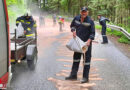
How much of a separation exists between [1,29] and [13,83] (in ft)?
7.88

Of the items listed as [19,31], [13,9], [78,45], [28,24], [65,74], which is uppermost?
[13,9]

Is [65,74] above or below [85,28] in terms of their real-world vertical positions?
below

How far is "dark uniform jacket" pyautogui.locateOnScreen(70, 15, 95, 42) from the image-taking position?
245 inches

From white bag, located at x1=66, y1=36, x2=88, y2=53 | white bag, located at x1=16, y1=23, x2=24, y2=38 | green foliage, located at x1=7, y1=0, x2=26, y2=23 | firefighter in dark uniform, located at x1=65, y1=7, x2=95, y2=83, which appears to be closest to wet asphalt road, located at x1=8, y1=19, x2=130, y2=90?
firefighter in dark uniform, located at x1=65, y1=7, x2=95, y2=83

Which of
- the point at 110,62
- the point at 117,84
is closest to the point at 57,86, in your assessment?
the point at 117,84

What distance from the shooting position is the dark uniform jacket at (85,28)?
6.22 metres

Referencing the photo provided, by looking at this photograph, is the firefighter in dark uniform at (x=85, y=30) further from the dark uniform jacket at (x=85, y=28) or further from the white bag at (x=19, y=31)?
the white bag at (x=19, y=31)

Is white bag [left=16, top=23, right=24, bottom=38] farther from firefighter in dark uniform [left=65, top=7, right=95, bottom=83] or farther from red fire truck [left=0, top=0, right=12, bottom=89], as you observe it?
red fire truck [left=0, top=0, right=12, bottom=89]

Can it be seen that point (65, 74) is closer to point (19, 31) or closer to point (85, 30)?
point (85, 30)

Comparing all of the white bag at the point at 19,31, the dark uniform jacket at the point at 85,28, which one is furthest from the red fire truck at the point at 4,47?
the white bag at the point at 19,31

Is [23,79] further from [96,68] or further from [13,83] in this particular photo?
[96,68]

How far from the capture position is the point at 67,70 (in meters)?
7.80

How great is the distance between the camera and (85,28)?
627 centimetres

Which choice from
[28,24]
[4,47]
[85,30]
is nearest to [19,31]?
[28,24]
